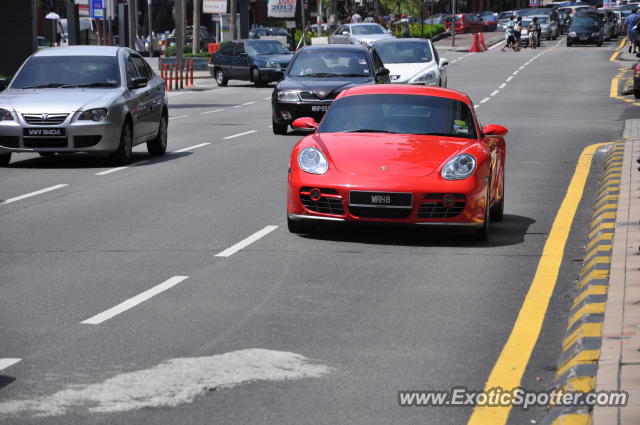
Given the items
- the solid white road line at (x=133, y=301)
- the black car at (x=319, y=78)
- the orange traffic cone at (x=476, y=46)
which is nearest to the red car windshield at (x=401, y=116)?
the solid white road line at (x=133, y=301)

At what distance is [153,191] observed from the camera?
1450cm

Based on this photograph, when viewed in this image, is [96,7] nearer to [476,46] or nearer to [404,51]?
[404,51]

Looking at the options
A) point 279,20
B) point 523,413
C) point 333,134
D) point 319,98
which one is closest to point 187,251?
point 333,134

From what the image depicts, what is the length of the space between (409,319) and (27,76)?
38.4 feet

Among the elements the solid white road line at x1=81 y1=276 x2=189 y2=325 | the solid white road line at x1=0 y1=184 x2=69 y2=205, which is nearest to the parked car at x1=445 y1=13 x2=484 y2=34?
the solid white road line at x1=0 y1=184 x2=69 y2=205

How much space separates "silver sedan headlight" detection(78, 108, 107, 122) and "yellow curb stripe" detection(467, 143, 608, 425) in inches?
268

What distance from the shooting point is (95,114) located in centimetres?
1694

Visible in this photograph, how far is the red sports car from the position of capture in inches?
412

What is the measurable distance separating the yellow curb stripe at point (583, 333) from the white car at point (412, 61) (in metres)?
22.1

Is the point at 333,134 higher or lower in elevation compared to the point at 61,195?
higher

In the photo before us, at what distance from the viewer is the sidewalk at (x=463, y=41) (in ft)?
240

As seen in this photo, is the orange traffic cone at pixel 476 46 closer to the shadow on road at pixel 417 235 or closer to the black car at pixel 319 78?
the black car at pixel 319 78

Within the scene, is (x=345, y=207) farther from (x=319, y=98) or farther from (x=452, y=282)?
(x=319, y=98)

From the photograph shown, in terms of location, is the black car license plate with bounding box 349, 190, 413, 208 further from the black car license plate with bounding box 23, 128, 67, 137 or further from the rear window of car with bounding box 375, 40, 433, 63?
the rear window of car with bounding box 375, 40, 433, 63
